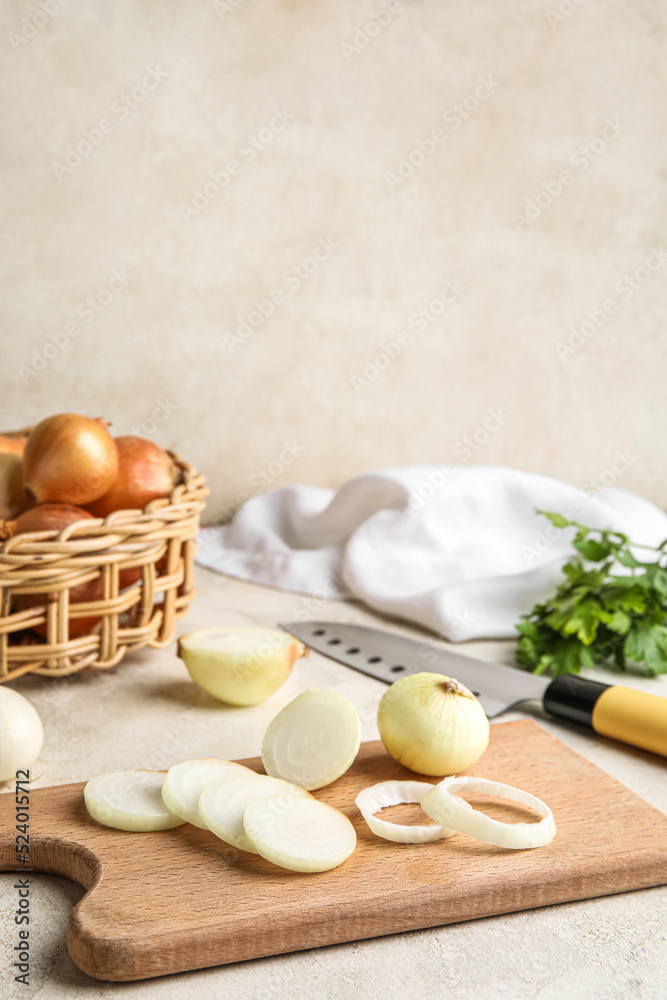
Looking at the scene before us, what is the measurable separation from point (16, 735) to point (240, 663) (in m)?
0.23

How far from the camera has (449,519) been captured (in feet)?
4.57

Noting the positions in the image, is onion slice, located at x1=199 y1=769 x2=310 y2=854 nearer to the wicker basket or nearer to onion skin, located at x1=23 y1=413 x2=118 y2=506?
the wicker basket

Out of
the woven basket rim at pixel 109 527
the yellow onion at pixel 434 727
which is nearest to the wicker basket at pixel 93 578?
the woven basket rim at pixel 109 527

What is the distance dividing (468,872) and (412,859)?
1.6 inches

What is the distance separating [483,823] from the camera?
57cm

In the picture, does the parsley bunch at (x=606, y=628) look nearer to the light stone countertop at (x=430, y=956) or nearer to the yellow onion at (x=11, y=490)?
the light stone countertop at (x=430, y=956)

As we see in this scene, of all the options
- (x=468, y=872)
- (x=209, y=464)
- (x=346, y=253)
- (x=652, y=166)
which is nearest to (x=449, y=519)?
(x=209, y=464)

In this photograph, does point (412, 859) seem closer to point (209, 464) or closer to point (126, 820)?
point (126, 820)

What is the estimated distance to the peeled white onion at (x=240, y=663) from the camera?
2.71ft

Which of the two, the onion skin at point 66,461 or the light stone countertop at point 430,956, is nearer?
the light stone countertop at point 430,956

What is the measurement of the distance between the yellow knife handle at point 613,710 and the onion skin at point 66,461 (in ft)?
1.78

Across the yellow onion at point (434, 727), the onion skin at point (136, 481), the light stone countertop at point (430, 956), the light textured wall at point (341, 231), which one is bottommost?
the light stone countertop at point (430, 956)

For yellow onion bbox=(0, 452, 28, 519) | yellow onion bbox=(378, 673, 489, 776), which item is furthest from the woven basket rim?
yellow onion bbox=(378, 673, 489, 776)

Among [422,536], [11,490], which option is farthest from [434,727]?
[422,536]
